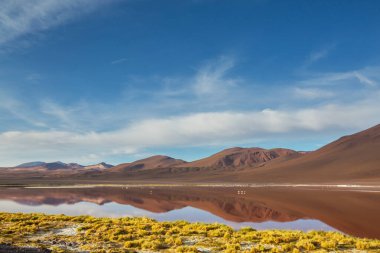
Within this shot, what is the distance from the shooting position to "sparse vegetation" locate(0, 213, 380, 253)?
46.9 ft

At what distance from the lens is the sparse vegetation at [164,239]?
14.3 metres

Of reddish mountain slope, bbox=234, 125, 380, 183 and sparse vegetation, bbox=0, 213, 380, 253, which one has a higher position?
reddish mountain slope, bbox=234, 125, 380, 183

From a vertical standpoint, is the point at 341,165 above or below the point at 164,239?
above

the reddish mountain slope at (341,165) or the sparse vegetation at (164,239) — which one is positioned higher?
the reddish mountain slope at (341,165)

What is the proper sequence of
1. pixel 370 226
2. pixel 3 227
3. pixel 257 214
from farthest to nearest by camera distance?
pixel 257 214
pixel 370 226
pixel 3 227

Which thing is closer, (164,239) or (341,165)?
(164,239)

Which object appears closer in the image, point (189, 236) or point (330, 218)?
point (189, 236)

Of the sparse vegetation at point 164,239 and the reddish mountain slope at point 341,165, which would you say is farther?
the reddish mountain slope at point 341,165

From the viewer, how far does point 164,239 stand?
16.3 metres

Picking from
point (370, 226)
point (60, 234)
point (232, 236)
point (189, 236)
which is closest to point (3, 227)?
point (60, 234)

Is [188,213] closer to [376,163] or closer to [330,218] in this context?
[330,218]

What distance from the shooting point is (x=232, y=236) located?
1698 cm

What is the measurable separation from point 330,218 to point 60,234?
18.2m

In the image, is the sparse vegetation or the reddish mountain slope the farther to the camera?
the reddish mountain slope
